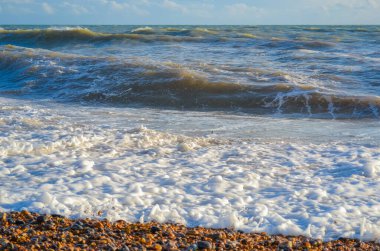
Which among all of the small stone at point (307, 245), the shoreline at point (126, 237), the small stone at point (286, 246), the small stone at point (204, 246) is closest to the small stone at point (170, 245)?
the shoreline at point (126, 237)

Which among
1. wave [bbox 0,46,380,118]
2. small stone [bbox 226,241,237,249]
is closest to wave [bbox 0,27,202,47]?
wave [bbox 0,46,380,118]

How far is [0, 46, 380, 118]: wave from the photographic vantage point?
1074cm

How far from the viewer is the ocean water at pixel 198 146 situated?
4465 millimetres

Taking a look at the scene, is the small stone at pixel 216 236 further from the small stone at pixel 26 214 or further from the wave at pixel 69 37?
the wave at pixel 69 37

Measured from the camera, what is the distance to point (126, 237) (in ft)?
12.4

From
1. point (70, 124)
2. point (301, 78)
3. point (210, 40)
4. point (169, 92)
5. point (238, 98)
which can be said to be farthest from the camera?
point (210, 40)

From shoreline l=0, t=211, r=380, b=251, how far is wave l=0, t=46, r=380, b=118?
640 cm

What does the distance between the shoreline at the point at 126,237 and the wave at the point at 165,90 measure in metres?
6.40

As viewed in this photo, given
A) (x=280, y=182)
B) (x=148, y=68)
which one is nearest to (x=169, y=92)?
(x=148, y=68)

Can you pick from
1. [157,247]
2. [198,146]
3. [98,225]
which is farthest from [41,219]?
[198,146]

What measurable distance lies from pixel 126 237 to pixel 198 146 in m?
3.04

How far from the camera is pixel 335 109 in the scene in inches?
412

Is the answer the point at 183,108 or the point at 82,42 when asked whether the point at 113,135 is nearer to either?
the point at 183,108

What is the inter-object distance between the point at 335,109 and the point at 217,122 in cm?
296
